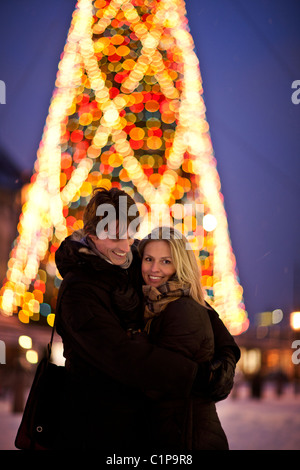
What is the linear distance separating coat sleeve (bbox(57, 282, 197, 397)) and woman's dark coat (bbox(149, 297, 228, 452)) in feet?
0.31

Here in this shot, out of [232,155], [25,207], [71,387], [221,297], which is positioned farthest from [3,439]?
[232,155]

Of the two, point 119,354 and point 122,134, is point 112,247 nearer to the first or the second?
point 119,354

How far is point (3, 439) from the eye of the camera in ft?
21.4

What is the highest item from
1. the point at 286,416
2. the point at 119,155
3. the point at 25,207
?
the point at 119,155

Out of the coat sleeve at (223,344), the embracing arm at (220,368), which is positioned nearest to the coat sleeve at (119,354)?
the embracing arm at (220,368)

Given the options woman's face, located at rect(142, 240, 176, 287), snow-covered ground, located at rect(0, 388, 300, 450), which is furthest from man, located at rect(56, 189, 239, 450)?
snow-covered ground, located at rect(0, 388, 300, 450)

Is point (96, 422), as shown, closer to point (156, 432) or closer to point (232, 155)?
point (156, 432)

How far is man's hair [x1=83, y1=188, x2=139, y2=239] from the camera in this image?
2.49m

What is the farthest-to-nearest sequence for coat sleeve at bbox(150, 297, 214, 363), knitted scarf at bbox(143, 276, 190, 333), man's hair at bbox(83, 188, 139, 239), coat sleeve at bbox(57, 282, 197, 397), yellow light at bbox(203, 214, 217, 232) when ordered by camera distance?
yellow light at bbox(203, 214, 217, 232)
man's hair at bbox(83, 188, 139, 239)
knitted scarf at bbox(143, 276, 190, 333)
coat sleeve at bbox(150, 297, 214, 363)
coat sleeve at bbox(57, 282, 197, 397)

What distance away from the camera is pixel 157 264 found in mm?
2578

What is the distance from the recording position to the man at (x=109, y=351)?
218cm

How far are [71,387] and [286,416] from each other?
902 centimetres

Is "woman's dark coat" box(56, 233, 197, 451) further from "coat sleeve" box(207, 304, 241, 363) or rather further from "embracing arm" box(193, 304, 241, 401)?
"coat sleeve" box(207, 304, 241, 363)
